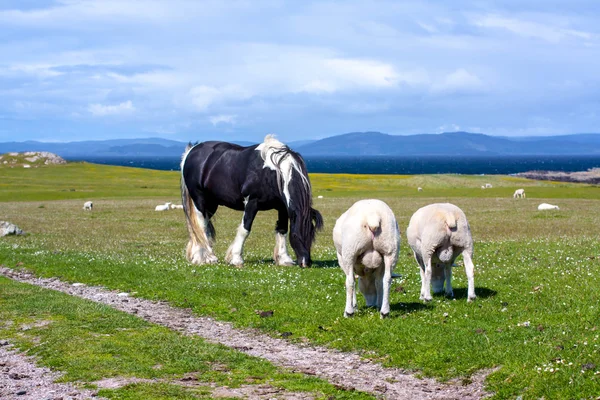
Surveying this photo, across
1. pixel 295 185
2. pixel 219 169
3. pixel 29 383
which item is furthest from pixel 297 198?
pixel 29 383

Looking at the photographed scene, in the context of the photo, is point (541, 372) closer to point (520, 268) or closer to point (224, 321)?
point (224, 321)

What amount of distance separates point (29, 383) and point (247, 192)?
1154 cm

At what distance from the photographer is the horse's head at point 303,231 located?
63.0 ft

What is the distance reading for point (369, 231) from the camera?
40.9 ft

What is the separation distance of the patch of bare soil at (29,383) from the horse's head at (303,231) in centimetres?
939

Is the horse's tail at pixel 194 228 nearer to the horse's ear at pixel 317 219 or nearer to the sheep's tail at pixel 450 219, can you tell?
the horse's ear at pixel 317 219

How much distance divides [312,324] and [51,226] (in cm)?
2978

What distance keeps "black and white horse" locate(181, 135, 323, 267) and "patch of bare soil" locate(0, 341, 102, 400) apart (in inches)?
381

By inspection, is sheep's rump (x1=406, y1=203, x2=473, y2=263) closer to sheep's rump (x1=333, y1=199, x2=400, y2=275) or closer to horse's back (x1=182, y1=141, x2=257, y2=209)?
sheep's rump (x1=333, y1=199, x2=400, y2=275)

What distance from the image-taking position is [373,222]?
40.2 ft

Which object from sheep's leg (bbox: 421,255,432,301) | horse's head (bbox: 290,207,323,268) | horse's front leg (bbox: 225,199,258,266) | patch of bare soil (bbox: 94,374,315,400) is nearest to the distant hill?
horse's front leg (bbox: 225,199,258,266)

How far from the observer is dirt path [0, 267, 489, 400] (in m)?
9.24

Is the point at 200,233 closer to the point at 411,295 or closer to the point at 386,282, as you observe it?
the point at 411,295

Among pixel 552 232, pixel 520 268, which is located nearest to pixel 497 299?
pixel 520 268
